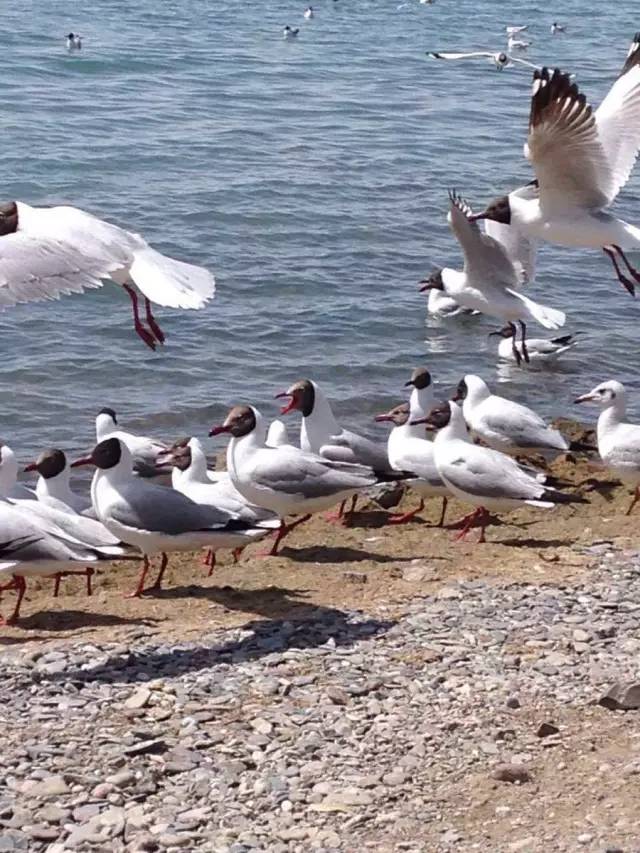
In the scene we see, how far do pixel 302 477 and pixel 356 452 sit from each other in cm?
104

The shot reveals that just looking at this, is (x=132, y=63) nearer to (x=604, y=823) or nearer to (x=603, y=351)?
(x=603, y=351)

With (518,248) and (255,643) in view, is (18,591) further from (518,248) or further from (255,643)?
(518,248)

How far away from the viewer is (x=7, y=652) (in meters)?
7.53

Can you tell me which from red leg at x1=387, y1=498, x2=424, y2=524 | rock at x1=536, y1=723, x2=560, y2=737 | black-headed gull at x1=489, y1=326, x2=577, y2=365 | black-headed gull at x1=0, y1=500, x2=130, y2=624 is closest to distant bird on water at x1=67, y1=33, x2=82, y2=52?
black-headed gull at x1=489, y1=326, x2=577, y2=365

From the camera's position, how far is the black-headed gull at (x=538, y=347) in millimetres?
15031

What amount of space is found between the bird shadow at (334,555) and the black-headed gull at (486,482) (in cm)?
65

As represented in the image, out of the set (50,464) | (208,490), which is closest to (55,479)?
(50,464)

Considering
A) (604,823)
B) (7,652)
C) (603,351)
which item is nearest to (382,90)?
(603,351)

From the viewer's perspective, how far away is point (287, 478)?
31.1ft

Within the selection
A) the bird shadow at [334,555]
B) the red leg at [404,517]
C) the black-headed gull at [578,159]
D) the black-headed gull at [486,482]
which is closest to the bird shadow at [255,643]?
the bird shadow at [334,555]

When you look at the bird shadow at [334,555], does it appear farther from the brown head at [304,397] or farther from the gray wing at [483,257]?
the gray wing at [483,257]

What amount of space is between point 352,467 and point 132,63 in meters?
19.0

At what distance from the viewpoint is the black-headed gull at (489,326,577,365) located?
49.3 feet

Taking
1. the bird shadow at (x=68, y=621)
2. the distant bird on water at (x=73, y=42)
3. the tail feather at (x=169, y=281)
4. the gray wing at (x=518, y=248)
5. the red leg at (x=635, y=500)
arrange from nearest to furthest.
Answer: the bird shadow at (x=68, y=621)
the tail feather at (x=169, y=281)
the red leg at (x=635, y=500)
the gray wing at (x=518, y=248)
the distant bird on water at (x=73, y=42)
